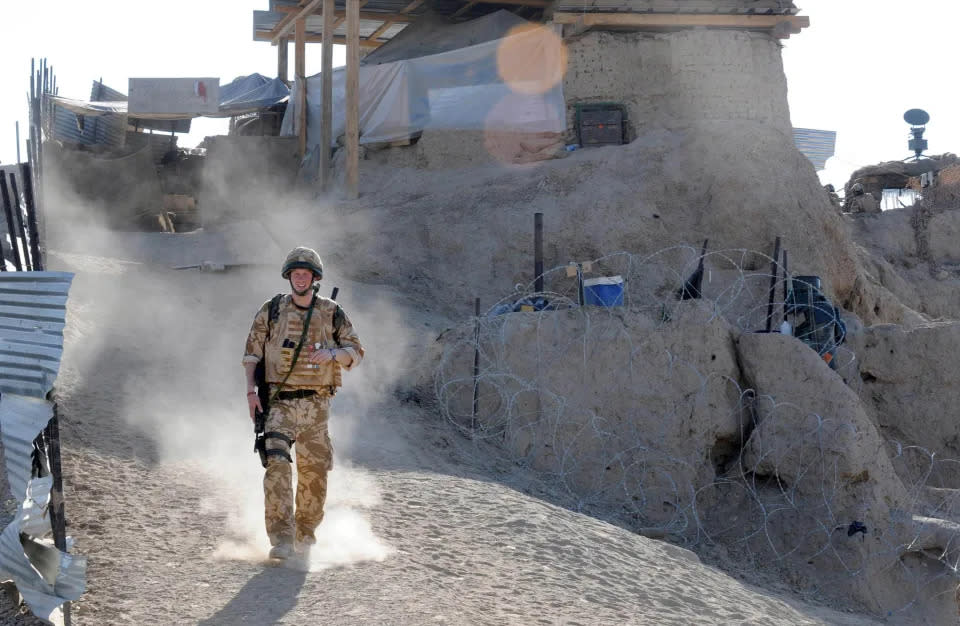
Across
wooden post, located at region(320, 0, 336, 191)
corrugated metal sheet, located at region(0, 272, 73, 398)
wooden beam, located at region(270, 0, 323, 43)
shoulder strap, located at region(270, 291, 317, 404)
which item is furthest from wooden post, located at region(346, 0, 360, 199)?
corrugated metal sheet, located at region(0, 272, 73, 398)

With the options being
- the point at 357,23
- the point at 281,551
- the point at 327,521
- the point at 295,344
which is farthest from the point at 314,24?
the point at 281,551

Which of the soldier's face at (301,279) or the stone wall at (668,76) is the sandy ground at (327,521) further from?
the stone wall at (668,76)

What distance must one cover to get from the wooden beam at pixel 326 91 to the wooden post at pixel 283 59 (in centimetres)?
507

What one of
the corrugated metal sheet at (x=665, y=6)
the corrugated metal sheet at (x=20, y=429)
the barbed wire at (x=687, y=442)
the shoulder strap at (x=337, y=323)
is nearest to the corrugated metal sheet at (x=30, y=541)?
the corrugated metal sheet at (x=20, y=429)

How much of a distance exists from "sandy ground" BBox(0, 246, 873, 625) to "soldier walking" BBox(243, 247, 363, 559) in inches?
12.2

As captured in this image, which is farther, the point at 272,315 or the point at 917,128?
the point at 917,128

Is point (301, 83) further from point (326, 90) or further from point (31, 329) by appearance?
point (31, 329)

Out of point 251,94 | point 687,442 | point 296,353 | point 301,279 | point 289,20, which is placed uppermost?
point 289,20

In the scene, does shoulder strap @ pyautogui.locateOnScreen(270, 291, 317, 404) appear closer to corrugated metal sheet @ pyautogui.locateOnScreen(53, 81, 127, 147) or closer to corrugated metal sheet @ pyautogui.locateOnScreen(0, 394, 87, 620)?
corrugated metal sheet @ pyautogui.locateOnScreen(0, 394, 87, 620)

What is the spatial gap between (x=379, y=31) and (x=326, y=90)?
14.0 feet

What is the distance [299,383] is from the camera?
5141 mm

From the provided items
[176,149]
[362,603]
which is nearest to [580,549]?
[362,603]

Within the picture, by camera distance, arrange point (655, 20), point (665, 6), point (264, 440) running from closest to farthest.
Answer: point (264, 440)
point (655, 20)
point (665, 6)

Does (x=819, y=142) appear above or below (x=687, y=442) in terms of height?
above
